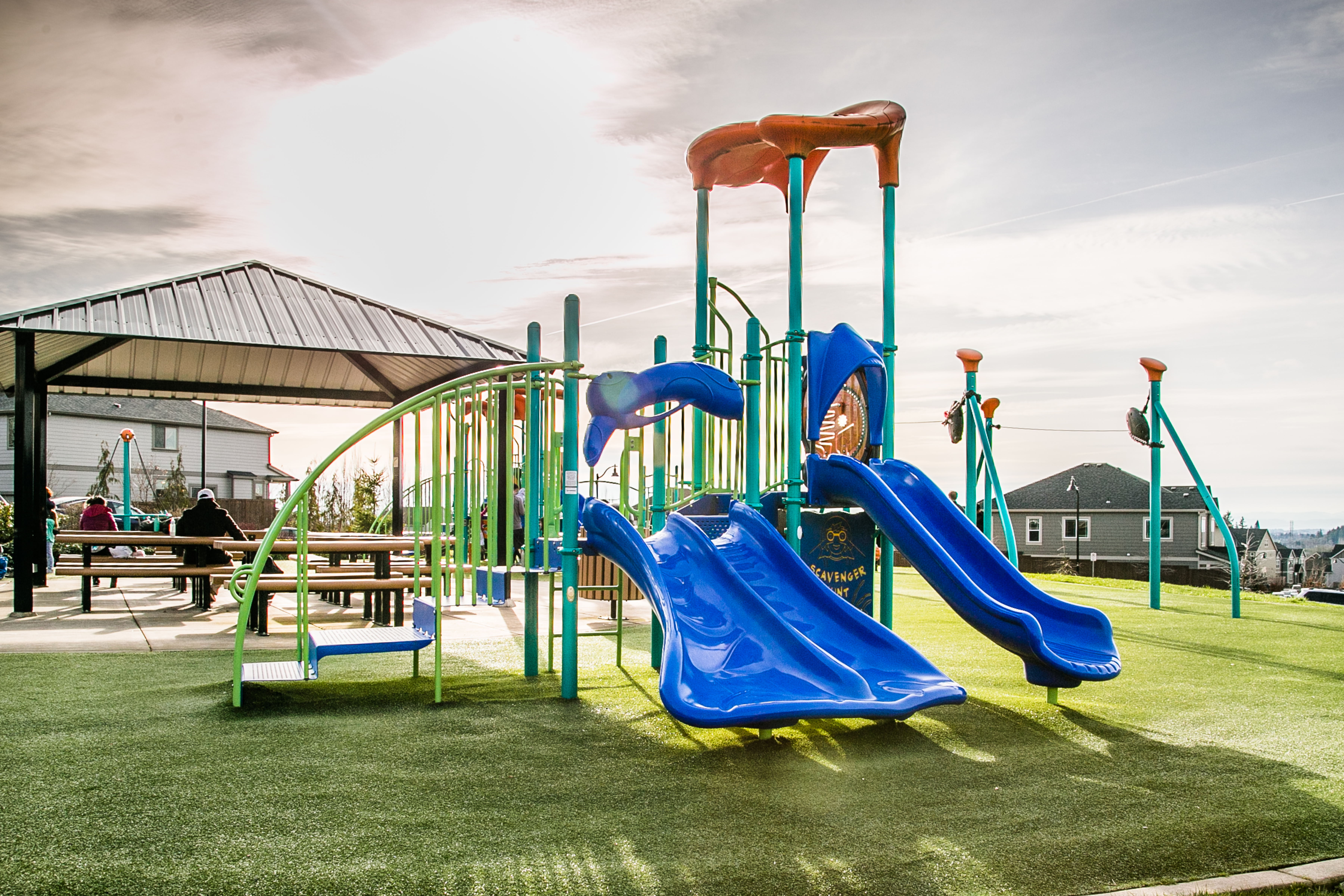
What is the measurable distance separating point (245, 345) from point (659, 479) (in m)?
6.88

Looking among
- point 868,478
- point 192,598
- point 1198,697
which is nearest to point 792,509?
point 868,478

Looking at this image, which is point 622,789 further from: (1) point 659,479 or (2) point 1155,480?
(2) point 1155,480

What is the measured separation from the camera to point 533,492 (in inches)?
265

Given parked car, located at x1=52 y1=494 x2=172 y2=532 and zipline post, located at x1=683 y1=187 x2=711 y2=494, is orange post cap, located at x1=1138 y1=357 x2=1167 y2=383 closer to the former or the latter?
zipline post, located at x1=683 y1=187 x2=711 y2=494

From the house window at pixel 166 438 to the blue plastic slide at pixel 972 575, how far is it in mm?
47553

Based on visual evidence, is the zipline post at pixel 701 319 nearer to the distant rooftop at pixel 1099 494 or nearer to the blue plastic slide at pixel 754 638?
the blue plastic slide at pixel 754 638

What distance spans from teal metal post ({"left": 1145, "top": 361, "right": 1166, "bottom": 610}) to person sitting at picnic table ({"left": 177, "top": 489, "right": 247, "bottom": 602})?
40.2 feet

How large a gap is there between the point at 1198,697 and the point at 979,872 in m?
4.38

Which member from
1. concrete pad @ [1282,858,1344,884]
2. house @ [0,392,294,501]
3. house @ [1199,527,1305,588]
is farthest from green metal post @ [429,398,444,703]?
house @ [1199,527,1305,588]

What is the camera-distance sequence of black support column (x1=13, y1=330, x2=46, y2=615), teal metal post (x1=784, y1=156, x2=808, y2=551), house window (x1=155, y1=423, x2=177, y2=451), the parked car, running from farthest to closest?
house window (x1=155, y1=423, x2=177, y2=451), the parked car, black support column (x1=13, y1=330, x2=46, y2=615), teal metal post (x1=784, y1=156, x2=808, y2=551)

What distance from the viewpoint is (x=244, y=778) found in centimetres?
449

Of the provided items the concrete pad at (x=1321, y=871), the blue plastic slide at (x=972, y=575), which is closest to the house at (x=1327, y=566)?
the blue plastic slide at (x=972, y=575)

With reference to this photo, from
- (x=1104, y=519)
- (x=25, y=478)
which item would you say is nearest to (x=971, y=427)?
(x=25, y=478)

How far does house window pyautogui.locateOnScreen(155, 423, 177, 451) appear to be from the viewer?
46875mm
